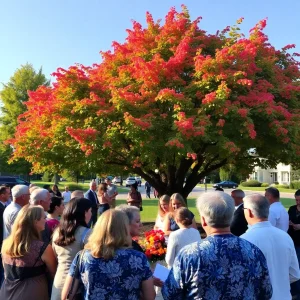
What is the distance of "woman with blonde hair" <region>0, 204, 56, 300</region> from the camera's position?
3.52 m

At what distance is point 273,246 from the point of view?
346 centimetres

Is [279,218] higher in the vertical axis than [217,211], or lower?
lower

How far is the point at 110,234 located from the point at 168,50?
10.5 metres

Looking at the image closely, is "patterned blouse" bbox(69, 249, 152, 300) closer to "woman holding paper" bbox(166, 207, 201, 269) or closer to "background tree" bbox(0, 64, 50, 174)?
"woman holding paper" bbox(166, 207, 201, 269)

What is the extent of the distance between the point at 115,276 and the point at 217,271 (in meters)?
0.73

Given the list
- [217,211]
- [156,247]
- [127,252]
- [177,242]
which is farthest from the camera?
[156,247]

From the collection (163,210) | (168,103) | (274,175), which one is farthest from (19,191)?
(274,175)

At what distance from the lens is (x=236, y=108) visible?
1009 cm

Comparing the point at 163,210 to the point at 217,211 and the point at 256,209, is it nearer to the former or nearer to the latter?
the point at 256,209

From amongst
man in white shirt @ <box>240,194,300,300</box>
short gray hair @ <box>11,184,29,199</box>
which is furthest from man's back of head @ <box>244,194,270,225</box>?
short gray hair @ <box>11,184,29,199</box>

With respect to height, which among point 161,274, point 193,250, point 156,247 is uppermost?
point 193,250

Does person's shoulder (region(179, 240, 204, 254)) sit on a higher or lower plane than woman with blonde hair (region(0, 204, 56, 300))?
higher

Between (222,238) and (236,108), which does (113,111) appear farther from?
(222,238)

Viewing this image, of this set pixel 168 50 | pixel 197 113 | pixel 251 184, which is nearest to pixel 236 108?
pixel 197 113
